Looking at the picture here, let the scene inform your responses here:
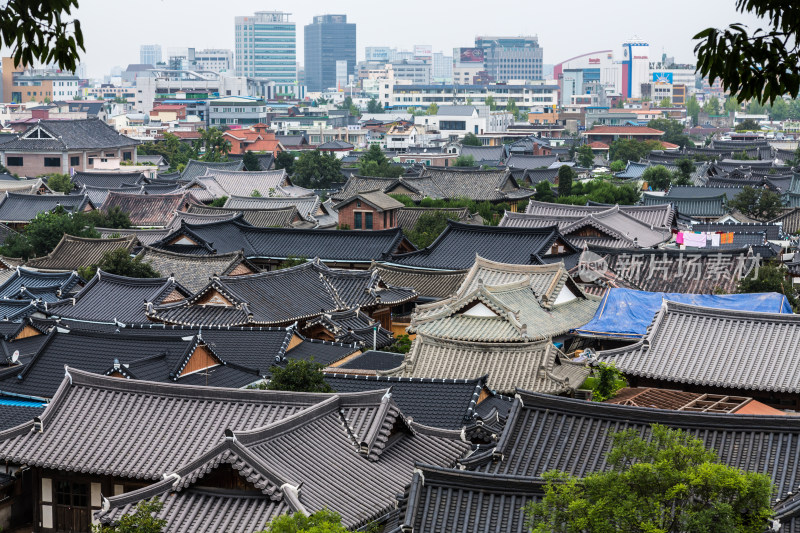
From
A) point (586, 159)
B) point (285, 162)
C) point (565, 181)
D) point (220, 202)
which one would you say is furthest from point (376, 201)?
point (586, 159)

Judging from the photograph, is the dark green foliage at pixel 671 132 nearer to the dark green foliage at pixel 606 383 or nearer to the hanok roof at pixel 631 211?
the hanok roof at pixel 631 211

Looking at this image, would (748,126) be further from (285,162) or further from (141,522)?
(141,522)

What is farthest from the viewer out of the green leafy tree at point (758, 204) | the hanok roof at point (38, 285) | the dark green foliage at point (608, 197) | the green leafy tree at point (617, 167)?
the green leafy tree at point (617, 167)

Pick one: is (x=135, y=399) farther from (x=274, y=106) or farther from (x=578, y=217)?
(x=274, y=106)

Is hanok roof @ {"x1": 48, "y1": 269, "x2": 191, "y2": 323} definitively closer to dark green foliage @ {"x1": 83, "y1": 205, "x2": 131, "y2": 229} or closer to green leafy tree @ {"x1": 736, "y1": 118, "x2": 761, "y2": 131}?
dark green foliage @ {"x1": 83, "y1": 205, "x2": 131, "y2": 229}

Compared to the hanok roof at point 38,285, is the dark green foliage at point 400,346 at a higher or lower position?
lower

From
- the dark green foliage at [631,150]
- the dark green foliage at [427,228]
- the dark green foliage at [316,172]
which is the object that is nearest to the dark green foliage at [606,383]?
the dark green foliage at [427,228]
